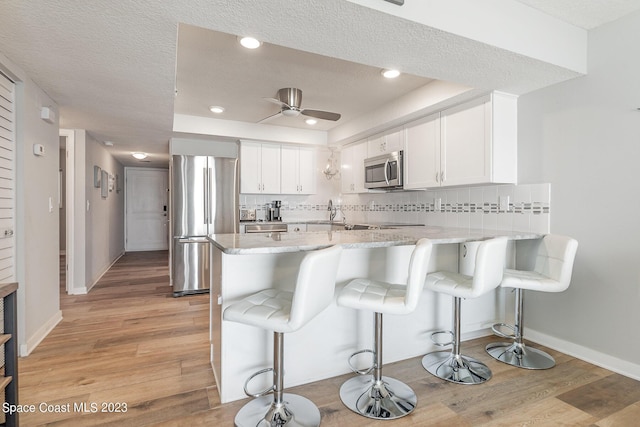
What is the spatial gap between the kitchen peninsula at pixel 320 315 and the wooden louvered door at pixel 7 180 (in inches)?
56.1

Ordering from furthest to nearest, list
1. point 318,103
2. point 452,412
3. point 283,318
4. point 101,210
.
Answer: point 101,210
point 318,103
point 452,412
point 283,318

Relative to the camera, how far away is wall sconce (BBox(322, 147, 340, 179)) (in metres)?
5.55

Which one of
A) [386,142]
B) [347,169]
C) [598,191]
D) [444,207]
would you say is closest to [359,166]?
[347,169]

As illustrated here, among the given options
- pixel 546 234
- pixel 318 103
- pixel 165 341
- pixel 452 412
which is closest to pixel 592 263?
pixel 546 234

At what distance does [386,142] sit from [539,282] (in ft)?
7.83

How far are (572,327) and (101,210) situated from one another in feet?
19.9

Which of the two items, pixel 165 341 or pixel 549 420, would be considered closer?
pixel 549 420

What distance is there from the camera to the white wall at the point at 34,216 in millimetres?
2439

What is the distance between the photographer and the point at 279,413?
5.47ft

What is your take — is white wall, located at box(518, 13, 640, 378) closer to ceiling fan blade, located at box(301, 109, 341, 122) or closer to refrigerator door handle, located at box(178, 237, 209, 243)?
ceiling fan blade, located at box(301, 109, 341, 122)

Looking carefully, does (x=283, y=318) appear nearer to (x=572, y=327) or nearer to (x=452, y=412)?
(x=452, y=412)

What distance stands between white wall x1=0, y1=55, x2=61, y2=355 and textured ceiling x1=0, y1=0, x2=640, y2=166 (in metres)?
0.17

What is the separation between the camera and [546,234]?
2605 mm

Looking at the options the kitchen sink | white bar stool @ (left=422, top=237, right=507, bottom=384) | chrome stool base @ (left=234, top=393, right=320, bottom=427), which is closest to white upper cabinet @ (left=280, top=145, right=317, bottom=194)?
the kitchen sink
